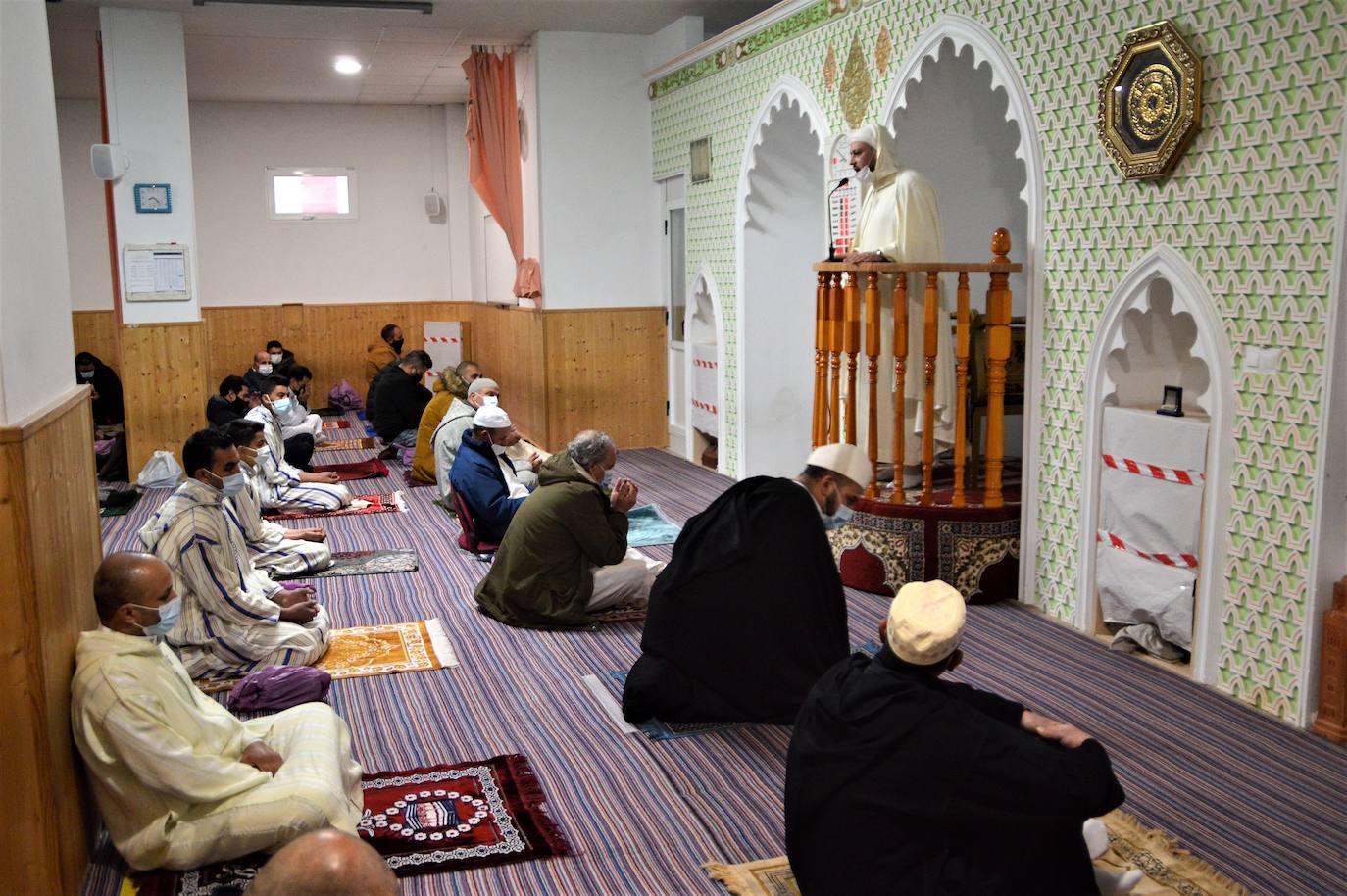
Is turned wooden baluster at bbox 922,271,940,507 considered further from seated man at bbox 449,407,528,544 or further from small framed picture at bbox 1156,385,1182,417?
seated man at bbox 449,407,528,544

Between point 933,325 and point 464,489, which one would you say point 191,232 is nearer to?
point 464,489

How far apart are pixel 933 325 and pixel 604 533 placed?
5.53ft

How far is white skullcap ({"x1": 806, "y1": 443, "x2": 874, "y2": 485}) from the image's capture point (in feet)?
12.2

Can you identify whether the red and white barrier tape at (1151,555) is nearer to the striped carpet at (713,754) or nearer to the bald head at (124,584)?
the striped carpet at (713,754)

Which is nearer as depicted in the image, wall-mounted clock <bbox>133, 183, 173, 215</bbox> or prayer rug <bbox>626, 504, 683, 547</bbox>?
prayer rug <bbox>626, 504, 683, 547</bbox>

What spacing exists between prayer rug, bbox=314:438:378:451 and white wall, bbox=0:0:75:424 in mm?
6720

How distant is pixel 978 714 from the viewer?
7.57 feet

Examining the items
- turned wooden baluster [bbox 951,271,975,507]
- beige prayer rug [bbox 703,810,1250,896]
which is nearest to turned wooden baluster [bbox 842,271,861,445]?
turned wooden baluster [bbox 951,271,975,507]

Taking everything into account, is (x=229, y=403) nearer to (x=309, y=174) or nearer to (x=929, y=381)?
(x=929, y=381)

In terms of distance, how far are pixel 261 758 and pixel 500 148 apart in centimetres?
757

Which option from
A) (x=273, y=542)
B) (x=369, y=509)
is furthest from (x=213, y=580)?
(x=369, y=509)

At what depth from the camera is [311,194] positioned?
41.3ft

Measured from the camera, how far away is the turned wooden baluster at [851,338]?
5211mm

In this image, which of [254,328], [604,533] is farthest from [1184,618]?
[254,328]
